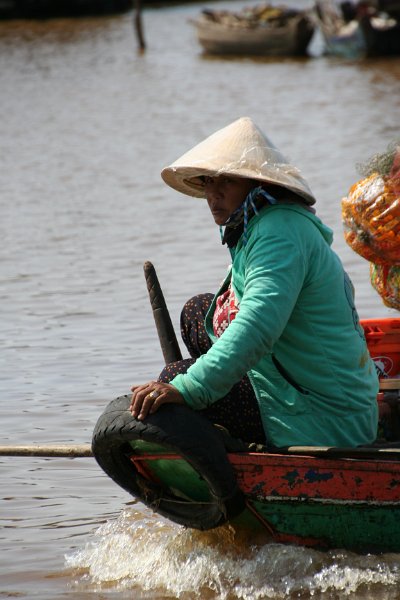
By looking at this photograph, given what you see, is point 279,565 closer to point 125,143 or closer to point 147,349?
point 147,349

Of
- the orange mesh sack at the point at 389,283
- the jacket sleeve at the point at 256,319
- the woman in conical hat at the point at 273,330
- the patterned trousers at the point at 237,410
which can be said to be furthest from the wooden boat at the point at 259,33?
the jacket sleeve at the point at 256,319

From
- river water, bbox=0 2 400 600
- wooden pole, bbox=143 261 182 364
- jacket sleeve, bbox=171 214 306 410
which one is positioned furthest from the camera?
wooden pole, bbox=143 261 182 364

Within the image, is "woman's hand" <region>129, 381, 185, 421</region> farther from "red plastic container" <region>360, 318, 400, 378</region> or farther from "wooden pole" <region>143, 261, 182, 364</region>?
"red plastic container" <region>360, 318, 400, 378</region>

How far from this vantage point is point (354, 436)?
3871 mm

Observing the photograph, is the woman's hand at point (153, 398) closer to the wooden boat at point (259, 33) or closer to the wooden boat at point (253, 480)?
the wooden boat at point (253, 480)

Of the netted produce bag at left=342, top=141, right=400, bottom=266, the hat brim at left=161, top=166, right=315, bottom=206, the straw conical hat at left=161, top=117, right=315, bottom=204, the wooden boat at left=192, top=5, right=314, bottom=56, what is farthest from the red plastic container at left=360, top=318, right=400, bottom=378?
the wooden boat at left=192, top=5, right=314, bottom=56

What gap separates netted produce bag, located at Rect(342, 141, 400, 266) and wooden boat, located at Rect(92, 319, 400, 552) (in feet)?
3.12

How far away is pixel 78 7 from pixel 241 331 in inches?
1461

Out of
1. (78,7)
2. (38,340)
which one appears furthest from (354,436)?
(78,7)

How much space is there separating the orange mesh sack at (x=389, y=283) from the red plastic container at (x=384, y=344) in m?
0.08

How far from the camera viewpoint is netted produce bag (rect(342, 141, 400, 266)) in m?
4.58

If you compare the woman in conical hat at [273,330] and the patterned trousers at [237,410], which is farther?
the patterned trousers at [237,410]

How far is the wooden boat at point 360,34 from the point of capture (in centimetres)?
2555

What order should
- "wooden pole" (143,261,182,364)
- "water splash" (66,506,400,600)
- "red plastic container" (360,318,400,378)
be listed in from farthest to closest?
"red plastic container" (360,318,400,378) → "wooden pole" (143,261,182,364) → "water splash" (66,506,400,600)
